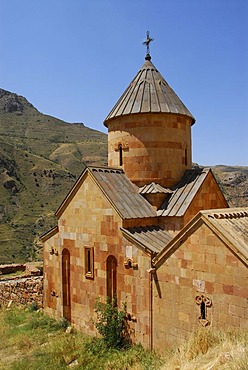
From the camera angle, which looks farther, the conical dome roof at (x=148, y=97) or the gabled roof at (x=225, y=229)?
the conical dome roof at (x=148, y=97)

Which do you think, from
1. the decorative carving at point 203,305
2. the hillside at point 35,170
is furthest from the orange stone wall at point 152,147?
the hillside at point 35,170

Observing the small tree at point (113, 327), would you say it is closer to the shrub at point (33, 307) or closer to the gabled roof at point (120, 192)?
the gabled roof at point (120, 192)

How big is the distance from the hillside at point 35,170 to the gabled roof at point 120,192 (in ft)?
69.6

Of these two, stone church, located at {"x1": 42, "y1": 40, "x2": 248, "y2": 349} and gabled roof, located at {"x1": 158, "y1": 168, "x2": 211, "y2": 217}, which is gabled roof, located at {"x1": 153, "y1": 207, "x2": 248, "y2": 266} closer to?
stone church, located at {"x1": 42, "y1": 40, "x2": 248, "y2": 349}

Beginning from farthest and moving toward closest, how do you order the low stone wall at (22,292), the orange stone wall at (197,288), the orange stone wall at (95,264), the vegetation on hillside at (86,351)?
the low stone wall at (22,292)
the orange stone wall at (95,264)
the orange stone wall at (197,288)
the vegetation on hillside at (86,351)

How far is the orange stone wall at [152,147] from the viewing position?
9750mm

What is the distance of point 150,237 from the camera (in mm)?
8250

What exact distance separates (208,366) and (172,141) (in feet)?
21.6

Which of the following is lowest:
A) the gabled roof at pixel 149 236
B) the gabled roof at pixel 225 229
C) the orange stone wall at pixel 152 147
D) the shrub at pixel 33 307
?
the shrub at pixel 33 307

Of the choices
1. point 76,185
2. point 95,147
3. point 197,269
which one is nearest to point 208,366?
point 197,269

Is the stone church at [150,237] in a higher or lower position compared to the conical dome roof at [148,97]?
lower

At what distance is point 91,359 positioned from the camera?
7504 mm

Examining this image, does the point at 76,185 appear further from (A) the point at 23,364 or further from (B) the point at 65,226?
(A) the point at 23,364

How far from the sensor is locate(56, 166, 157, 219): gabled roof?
846cm
